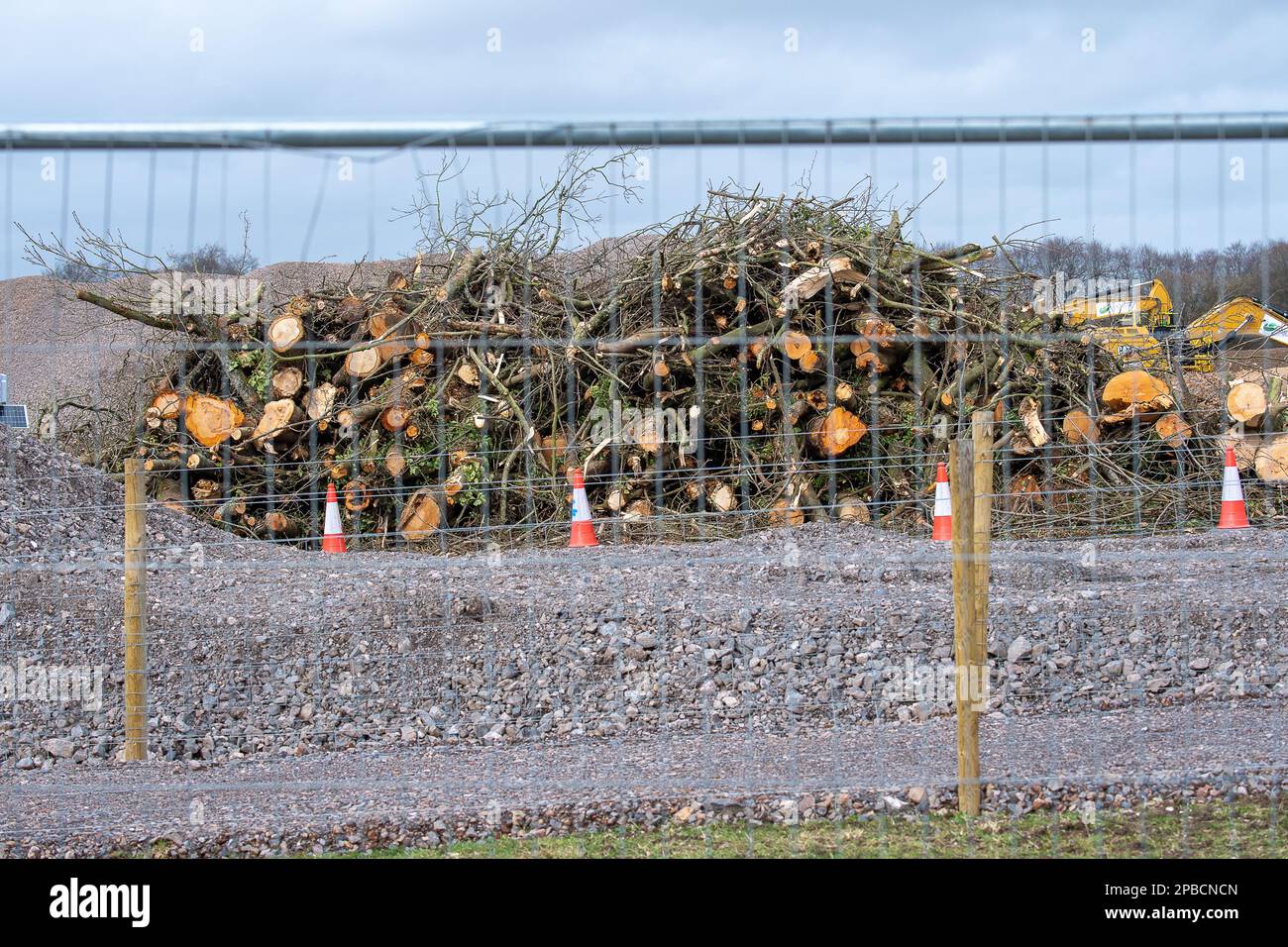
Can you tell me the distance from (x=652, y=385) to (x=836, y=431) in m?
1.41

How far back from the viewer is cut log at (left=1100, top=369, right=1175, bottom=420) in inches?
346

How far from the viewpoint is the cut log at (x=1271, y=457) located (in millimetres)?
9180

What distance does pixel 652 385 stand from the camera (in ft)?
28.5

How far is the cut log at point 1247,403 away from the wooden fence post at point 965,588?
22.9 feet

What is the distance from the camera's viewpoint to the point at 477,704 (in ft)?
18.2

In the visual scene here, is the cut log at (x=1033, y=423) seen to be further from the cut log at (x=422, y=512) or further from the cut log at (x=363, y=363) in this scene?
the cut log at (x=363, y=363)

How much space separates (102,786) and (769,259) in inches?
251

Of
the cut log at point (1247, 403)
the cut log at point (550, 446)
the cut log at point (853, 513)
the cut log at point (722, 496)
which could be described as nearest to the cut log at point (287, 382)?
the cut log at point (550, 446)

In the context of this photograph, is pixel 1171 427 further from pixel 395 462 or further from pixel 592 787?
pixel 592 787

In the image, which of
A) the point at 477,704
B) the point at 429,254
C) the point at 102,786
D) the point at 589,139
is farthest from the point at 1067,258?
the point at 429,254

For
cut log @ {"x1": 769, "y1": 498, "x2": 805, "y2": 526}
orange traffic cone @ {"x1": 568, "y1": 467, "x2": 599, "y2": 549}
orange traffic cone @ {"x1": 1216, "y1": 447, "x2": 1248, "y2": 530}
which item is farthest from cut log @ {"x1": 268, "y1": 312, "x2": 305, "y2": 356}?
orange traffic cone @ {"x1": 1216, "y1": 447, "x2": 1248, "y2": 530}

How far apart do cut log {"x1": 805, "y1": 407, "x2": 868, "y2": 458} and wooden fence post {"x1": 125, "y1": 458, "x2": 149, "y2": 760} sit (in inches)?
195

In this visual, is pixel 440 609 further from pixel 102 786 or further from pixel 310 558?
pixel 102 786

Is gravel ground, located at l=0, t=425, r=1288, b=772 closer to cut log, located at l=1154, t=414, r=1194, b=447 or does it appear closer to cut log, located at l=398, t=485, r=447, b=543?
cut log, located at l=398, t=485, r=447, b=543
